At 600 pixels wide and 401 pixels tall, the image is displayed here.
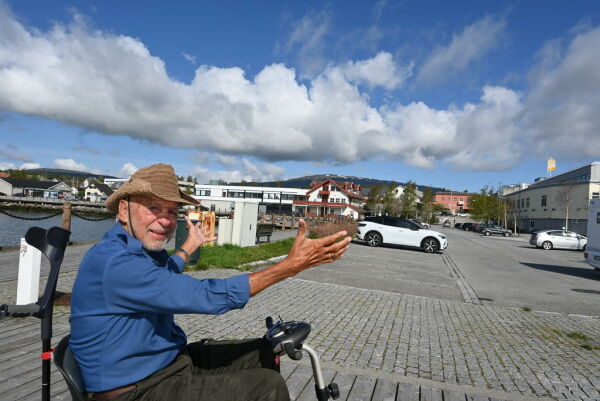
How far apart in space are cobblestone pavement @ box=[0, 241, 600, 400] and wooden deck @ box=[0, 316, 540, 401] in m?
0.19

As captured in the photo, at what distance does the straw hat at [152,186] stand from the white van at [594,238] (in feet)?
52.4

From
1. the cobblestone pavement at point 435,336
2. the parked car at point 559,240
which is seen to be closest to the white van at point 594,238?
the cobblestone pavement at point 435,336

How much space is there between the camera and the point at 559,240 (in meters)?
29.2

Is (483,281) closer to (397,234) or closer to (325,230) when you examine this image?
(397,234)

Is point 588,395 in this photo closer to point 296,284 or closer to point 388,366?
point 388,366

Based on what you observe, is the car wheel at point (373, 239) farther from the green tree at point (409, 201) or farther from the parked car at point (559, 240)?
the green tree at point (409, 201)

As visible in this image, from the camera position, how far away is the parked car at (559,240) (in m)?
28.9

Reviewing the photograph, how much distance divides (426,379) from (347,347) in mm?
1066

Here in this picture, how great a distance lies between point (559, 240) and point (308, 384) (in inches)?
1246

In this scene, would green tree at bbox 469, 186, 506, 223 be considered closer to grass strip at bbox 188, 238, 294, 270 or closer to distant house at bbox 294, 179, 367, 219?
distant house at bbox 294, 179, 367, 219

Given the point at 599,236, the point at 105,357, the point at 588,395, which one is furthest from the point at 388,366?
the point at 599,236

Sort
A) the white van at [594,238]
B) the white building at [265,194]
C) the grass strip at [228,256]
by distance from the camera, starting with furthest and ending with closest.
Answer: the white building at [265,194] < the white van at [594,238] < the grass strip at [228,256]

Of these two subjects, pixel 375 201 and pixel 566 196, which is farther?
pixel 375 201

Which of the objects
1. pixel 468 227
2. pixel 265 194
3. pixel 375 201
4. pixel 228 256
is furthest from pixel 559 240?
pixel 265 194
